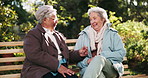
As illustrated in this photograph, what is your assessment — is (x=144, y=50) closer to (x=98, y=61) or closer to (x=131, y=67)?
(x=131, y=67)

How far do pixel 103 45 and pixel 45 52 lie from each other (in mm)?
797

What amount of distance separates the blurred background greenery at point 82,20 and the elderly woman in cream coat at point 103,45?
1.71 metres

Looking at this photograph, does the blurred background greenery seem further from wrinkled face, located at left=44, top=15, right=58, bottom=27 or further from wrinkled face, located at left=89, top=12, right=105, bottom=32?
wrinkled face, located at left=44, top=15, right=58, bottom=27

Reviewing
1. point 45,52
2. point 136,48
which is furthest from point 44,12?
point 136,48

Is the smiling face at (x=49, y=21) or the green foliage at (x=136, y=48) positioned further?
the green foliage at (x=136, y=48)

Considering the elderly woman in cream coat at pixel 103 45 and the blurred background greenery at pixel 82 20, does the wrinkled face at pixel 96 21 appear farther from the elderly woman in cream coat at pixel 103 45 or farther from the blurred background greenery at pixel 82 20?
the blurred background greenery at pixel 82 20

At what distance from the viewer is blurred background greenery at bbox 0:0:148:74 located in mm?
5309

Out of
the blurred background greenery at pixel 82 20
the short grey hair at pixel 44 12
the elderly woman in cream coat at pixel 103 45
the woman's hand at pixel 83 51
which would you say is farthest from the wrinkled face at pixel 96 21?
the blurred background greenery at pixel 82 20

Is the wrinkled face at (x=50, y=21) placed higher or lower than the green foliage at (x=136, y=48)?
higher

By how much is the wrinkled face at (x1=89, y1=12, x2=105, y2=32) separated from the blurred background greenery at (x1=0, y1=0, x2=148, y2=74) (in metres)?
1.71

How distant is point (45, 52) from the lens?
2.85 m

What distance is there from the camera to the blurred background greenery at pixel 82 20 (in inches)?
209

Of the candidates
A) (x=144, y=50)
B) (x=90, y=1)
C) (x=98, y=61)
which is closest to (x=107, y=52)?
(x=98, y=61)

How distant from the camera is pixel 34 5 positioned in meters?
7.26
